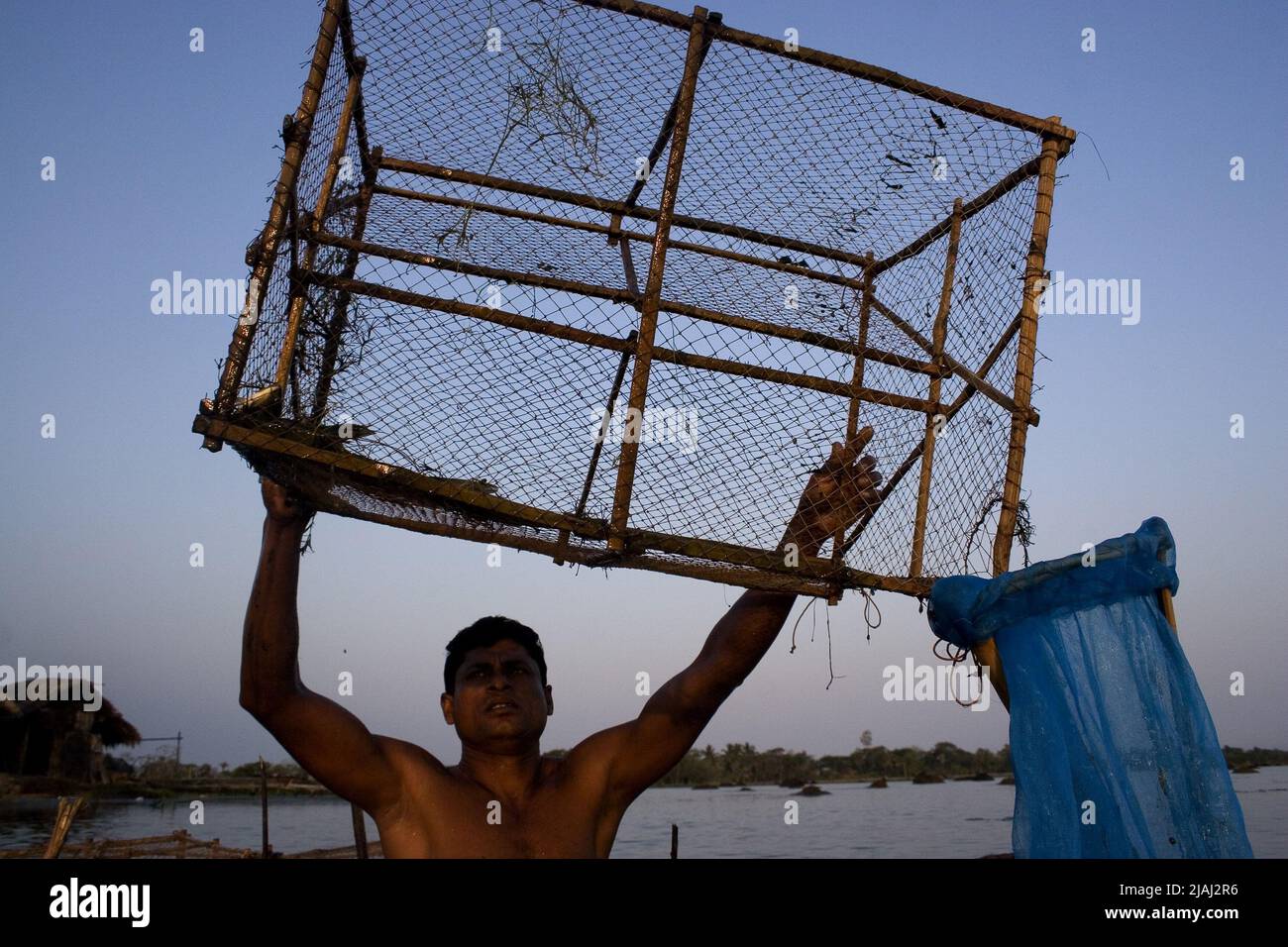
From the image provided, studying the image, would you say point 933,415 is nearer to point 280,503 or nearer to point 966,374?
point 966,374

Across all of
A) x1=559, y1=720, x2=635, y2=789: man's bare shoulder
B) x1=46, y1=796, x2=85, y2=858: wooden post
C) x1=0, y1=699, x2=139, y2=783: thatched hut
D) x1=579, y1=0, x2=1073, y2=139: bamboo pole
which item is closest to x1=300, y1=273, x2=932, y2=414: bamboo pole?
x1=579, y1=0, x2=1073, y2=139: bamboo pole

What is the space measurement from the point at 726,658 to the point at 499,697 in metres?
0.81

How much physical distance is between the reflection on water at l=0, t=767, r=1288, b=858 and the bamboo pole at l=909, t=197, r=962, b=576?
15.8m

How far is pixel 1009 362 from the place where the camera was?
3.38 metres

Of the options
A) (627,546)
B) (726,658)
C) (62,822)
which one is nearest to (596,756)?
(726,658)

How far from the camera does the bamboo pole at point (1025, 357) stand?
3.22 m

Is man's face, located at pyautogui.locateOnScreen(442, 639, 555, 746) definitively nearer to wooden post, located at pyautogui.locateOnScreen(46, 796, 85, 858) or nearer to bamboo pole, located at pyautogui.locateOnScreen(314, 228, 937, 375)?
bamboo pole, located at pyautogui.locateOnScreen(314, 228, 937, 375)

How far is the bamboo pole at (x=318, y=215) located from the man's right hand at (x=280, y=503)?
0.32 m

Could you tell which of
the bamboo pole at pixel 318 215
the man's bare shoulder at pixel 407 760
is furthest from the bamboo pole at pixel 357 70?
the man's bare shoulder at pixel 407 760

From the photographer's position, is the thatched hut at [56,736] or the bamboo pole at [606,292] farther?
the thatched hut at [56,736]

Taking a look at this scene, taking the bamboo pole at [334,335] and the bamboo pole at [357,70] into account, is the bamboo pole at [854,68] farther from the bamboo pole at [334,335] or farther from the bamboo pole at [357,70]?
the bamboo pole at [334,335]

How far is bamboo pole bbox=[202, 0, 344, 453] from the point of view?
2523mm
